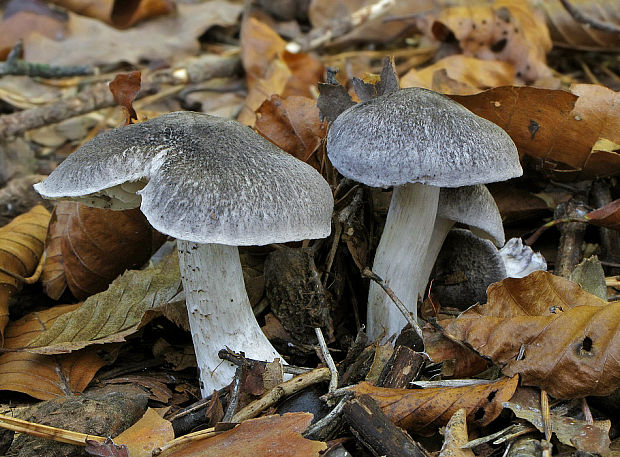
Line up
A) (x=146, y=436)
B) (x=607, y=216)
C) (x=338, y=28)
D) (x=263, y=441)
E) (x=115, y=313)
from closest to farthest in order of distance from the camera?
(x=263, y=441) → (x=146, y=436) → (x=115, y=313) → (x=607, y=216) → (x=338, y=28)

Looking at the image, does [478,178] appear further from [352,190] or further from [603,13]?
[603,13]

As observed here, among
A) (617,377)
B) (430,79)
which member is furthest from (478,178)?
(430,79)

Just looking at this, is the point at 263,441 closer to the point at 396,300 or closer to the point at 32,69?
the point at 396,300

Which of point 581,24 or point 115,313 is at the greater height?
point 581,24

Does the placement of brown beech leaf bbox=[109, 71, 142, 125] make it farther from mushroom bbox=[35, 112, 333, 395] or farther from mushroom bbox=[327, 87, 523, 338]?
mushroom bbox=[327, 87, 523, 338]

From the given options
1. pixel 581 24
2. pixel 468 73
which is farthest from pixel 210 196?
pixel 581 24

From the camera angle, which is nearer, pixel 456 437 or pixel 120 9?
pixel 456 437

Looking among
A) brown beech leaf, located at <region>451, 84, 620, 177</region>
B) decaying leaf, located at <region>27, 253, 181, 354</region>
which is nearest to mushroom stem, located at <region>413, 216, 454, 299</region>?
brown beech leaf, located at <region>451, 84, 620, 177</region>
